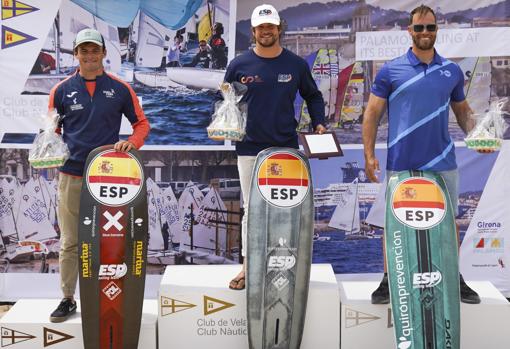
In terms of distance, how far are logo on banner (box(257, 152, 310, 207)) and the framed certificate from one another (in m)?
0.17

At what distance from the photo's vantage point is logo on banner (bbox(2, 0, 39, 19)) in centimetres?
465

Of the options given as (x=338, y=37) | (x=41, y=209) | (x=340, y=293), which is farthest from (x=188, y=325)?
(x=338, y=37)

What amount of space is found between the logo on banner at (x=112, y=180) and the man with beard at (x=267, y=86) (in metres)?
0.55

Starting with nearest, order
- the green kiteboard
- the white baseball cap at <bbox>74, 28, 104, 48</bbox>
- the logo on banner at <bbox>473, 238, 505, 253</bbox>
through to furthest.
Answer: the green kiteboard, the white baseball cap at <bbox>74, 28, 104, 48</bbox>, the logo on banner at <bbox>473, 238, 505, 253</bbox>

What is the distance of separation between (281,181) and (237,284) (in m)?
0.57

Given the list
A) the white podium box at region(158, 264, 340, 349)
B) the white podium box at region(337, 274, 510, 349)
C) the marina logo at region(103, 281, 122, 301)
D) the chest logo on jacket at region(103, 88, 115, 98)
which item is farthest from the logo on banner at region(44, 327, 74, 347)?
the white podium box at region(337, 274, 510, 349)

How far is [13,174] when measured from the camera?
4.79 m

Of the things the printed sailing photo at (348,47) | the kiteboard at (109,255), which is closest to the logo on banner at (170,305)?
the kiteboard at (109,255)

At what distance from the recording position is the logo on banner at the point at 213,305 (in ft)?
11.8

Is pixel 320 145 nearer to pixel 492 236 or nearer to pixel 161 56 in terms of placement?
pixel 161 56

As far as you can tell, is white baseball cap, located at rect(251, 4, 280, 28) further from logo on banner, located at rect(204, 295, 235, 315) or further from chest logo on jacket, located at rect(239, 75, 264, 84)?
logo on banner, located at rect(204, 295, 235, 315)

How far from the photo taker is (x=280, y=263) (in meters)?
3.43

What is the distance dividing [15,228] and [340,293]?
2.27 meters

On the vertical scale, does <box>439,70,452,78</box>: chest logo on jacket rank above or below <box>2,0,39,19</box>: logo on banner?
below
